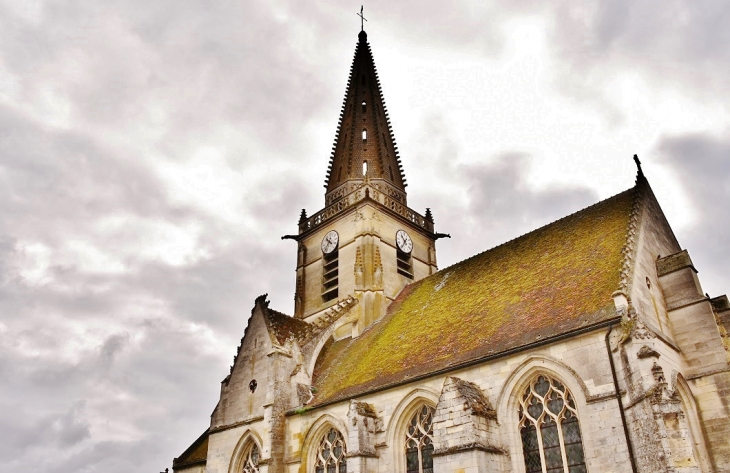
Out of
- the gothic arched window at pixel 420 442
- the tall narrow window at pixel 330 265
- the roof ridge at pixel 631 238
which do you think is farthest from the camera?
the tall narrow window at pixel 330 265

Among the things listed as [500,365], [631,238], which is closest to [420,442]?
[500,365]

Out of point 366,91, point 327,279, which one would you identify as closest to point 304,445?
point 327,279

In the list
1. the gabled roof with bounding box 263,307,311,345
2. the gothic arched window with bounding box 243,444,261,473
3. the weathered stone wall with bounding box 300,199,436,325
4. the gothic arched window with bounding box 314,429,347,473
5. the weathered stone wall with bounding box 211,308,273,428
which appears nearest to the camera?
the gothic arched window with bounding box 314,429,347,473

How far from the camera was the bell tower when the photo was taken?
22.7m

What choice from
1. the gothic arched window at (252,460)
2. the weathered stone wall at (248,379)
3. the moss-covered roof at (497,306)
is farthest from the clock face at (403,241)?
the gothic arched window at (252,460)

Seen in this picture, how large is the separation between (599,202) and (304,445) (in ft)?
37.9

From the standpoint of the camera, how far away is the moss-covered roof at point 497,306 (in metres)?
13.4

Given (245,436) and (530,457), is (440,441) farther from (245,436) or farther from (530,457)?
(245,436)

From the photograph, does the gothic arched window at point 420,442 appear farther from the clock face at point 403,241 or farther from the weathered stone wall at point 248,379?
the clock face at point 403,241

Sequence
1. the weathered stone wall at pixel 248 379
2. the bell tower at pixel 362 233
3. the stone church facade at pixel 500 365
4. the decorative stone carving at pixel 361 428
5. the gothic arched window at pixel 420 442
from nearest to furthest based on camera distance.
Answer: the stone church facade at pixel 500 365 < the gothic arched window at pixel 420 442 < the decorative stone carving at pixel 361 428 < the weathered stone wall at pixel 248 379 < the bell tower at pixel 362 233

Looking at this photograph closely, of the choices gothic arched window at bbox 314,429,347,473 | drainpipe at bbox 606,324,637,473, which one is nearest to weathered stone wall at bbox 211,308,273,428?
gothic arched window at bbox 314,429,347,473

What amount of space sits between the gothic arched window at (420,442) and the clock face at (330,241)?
11224mm

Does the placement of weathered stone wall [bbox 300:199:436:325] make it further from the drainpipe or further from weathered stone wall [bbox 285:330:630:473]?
the drainpipe

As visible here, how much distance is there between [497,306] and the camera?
15.9 meters
